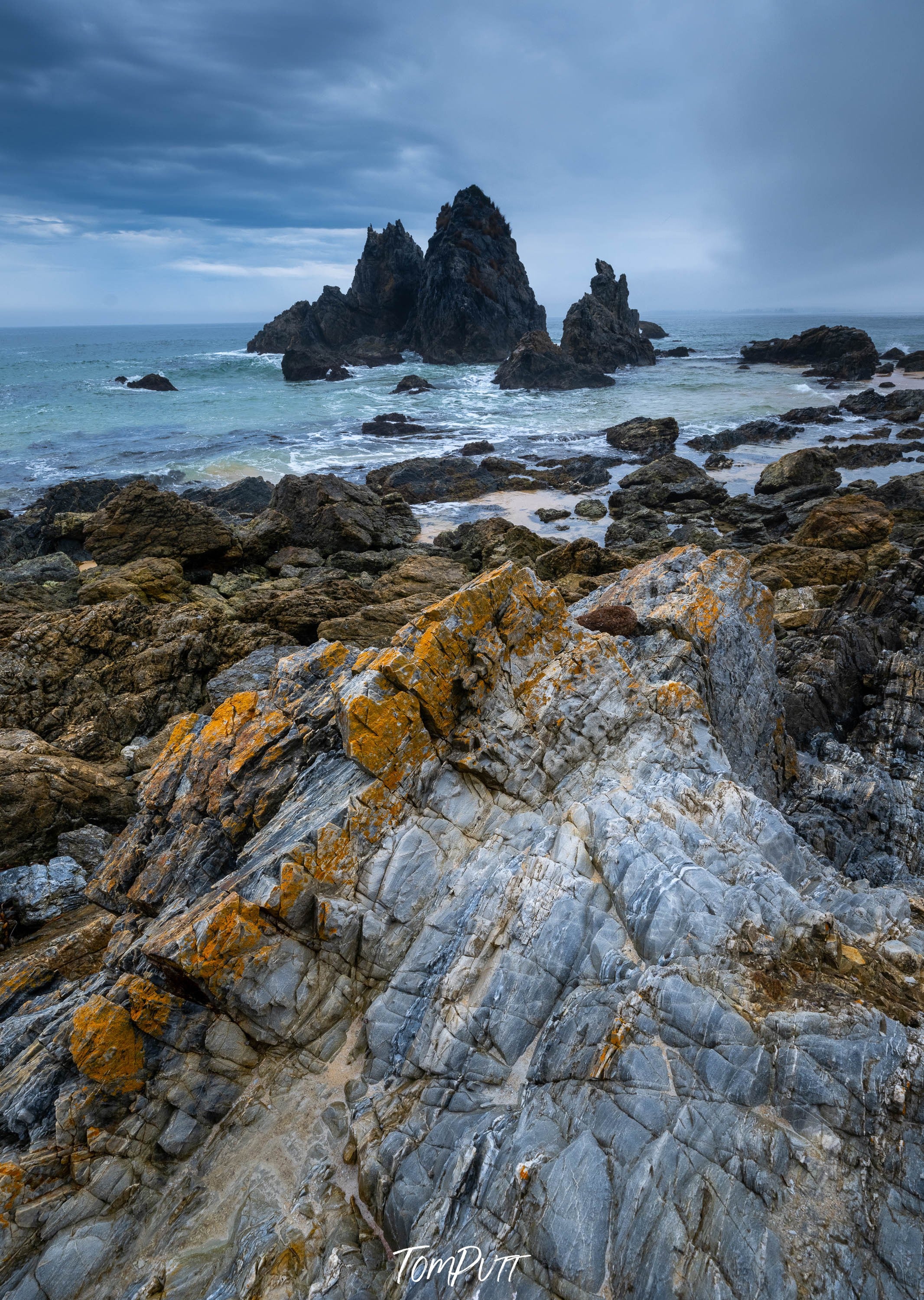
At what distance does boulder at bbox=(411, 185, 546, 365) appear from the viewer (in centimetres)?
10712

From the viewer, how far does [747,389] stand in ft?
243

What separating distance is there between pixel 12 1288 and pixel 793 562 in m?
27.4

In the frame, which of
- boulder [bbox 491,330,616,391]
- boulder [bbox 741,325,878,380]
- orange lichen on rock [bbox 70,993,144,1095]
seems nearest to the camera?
orange lichen on rock [bbox 70,993,144,1095]

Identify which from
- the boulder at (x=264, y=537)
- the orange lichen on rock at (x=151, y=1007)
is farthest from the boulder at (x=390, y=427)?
the orange lichen on rock at (x=151, y=1007)

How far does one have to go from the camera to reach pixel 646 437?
51.2 m

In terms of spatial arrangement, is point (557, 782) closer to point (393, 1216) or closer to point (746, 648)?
point (393, 1216)

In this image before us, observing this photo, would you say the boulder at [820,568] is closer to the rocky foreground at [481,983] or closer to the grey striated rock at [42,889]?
the rocky foreground at [481,983]

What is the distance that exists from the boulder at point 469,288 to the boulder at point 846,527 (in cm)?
9198

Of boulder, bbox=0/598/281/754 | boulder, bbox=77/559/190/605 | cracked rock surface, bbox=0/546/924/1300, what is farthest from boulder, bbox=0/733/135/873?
boulder, bbox=77/559/190/605

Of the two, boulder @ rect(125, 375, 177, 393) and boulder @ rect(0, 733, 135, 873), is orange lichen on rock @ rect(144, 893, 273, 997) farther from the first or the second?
boulder @ rect(125, 375, 177, 393)

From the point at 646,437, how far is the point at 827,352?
61228mm

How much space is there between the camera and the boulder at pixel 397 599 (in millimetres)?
19047

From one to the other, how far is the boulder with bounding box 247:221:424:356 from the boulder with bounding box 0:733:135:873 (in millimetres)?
113207

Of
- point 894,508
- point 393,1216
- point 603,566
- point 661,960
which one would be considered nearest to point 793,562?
point 603,566
